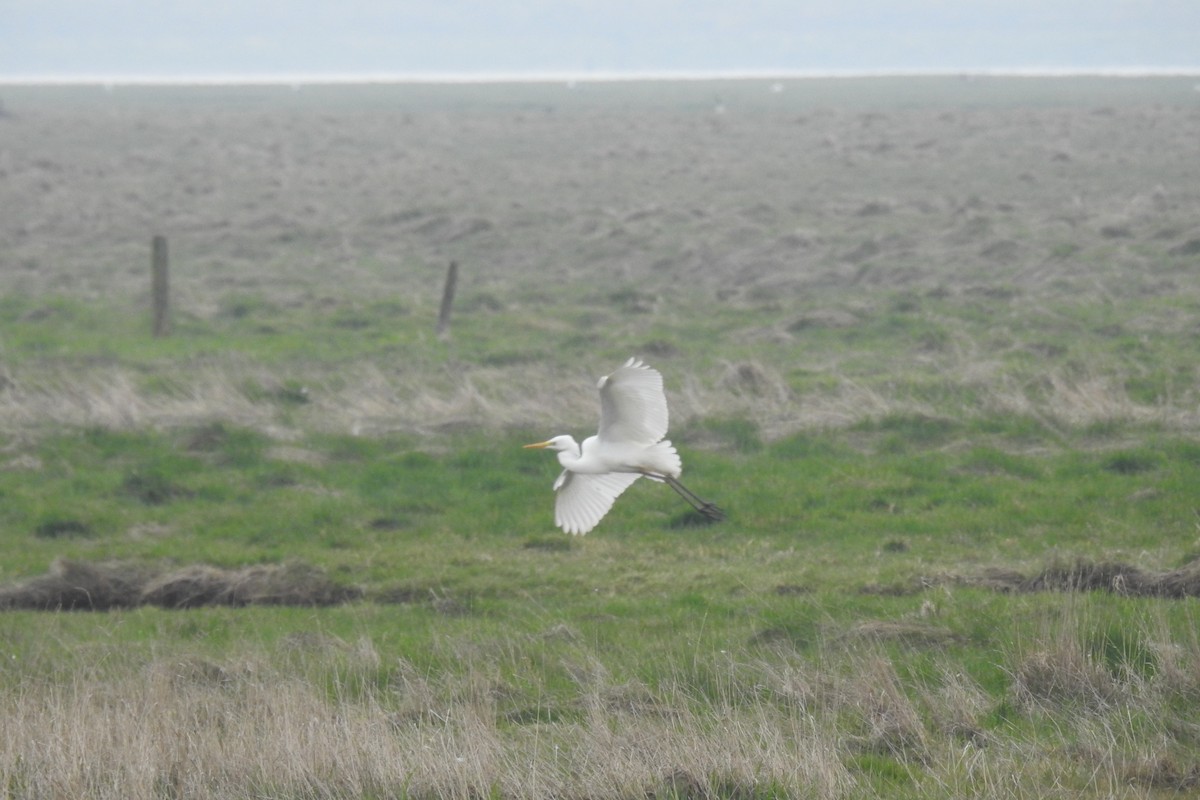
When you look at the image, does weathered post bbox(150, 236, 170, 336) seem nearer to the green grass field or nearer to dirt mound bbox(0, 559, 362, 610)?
the green grass field

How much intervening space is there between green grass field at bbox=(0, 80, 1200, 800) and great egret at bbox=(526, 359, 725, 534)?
1.37 feet

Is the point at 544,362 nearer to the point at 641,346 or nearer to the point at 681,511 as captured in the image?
the point at 641,346

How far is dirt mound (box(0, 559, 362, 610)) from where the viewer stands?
9.19 meters

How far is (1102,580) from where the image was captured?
7.92 m

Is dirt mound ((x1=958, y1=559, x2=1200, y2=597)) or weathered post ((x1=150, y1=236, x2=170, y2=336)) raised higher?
dirt mound ((x1=958, y1=559, x2=1200, y2=597))

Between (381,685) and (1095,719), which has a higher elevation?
(1095,719)

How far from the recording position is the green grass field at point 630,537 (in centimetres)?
563

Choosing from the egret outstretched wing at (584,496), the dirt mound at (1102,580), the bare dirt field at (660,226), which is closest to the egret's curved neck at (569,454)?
the egret outstretched wing at (584,496)

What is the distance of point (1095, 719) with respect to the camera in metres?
5.87

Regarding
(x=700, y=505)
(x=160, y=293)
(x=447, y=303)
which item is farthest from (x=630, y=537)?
(x=160, y=293)

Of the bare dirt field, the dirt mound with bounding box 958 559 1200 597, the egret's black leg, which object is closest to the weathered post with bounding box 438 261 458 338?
the bare dirt field

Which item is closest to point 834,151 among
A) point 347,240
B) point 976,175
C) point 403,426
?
point 976,175

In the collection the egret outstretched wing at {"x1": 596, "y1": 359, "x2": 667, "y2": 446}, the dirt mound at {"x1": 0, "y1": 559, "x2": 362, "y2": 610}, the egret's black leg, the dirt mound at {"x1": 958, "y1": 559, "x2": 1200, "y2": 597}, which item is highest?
the egret outstretched wing at {"x1": 596, "y1": 359, "x2": 667, "y2": 446}

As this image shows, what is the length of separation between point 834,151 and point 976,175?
25.4 ft
